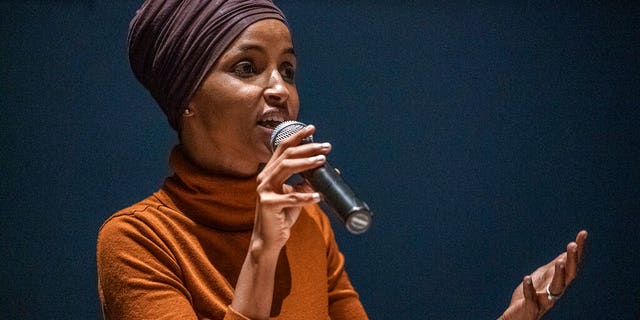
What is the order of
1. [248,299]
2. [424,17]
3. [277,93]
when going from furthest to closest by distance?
[424,17] < [277,93] < [248,299]

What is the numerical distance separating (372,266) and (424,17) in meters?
0.66

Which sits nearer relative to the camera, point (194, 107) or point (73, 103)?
point (194, 107)

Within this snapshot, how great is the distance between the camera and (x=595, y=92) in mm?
1915

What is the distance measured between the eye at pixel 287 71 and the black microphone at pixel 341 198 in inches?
11.2

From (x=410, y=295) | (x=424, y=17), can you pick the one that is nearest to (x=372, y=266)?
(x=410, y=295)

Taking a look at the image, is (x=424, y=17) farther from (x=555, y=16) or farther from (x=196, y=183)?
(x=196, y=183)

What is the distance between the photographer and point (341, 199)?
991 millimetres

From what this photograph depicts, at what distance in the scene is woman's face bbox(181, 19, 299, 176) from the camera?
129cm

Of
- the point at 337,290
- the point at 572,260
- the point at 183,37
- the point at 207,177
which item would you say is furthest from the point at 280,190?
the point at 572,260

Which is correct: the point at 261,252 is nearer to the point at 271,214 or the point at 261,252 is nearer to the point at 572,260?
the point at 271,214

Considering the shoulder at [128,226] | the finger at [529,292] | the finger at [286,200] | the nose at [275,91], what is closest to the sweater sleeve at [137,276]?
the shoulder at [128,226]

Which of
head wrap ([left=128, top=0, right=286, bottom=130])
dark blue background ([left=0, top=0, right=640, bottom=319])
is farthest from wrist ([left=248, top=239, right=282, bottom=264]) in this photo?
dark blue background ([left=0, top=0, right=640, bottom=319])

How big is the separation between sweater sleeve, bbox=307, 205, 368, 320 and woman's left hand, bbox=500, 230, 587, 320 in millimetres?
315

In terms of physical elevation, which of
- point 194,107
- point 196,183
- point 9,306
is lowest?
point 9,306
